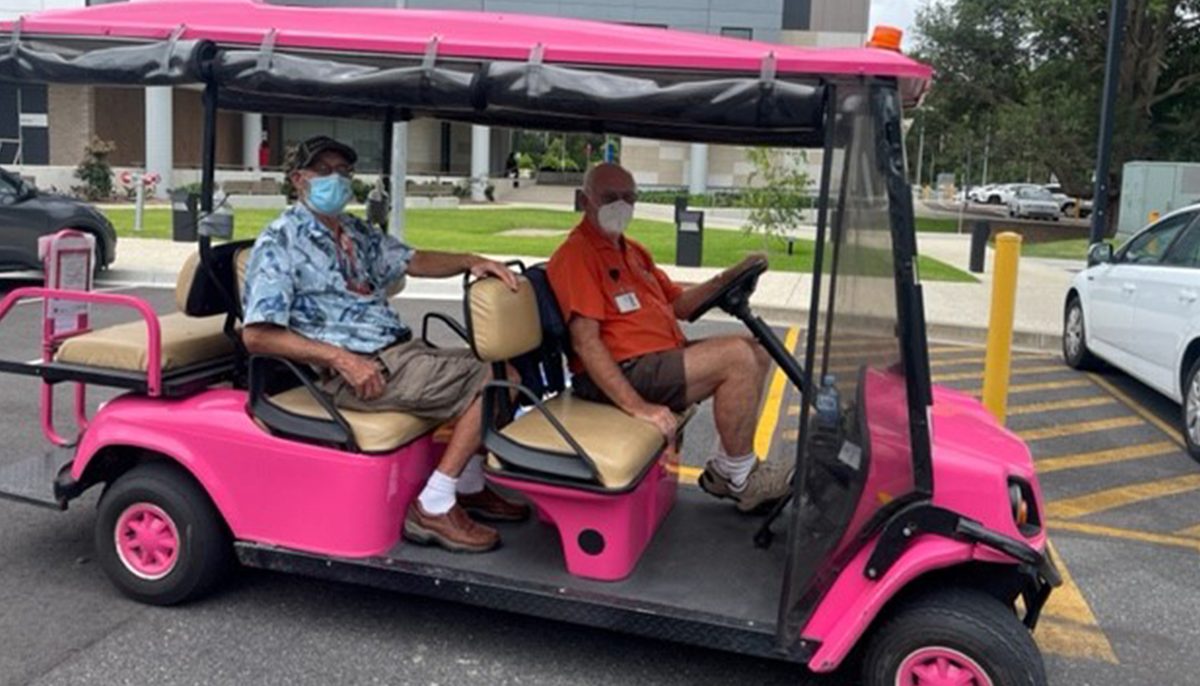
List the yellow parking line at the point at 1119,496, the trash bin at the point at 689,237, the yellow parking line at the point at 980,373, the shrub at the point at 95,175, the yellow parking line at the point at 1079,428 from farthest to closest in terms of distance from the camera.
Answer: the shrub at the point at 95,175, the trash bin at the point at 689,237, the yellow parking line at the point at 980,373, the yellow parking line at the point at 1079,428, the yellow parking line at the point at 1119,496

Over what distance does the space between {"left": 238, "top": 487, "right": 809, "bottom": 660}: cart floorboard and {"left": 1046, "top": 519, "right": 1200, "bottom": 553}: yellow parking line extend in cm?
210

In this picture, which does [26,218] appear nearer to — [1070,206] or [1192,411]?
[1192,411]

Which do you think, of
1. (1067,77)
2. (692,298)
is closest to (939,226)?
(1067,77)

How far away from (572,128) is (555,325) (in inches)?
44.2

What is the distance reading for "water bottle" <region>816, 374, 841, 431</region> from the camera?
318 centimetres

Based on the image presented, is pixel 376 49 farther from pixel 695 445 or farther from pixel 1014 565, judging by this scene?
pixel 695 445

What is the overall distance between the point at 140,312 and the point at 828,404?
2577mm

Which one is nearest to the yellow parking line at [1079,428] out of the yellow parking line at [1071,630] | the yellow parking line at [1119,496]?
the yellow parking line at [1119,496]

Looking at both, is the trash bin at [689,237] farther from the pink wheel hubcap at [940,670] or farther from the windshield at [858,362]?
the pink wheel hubcap at [940,670]

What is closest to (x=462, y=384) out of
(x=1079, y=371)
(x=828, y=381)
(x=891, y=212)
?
(x=828, y=381)

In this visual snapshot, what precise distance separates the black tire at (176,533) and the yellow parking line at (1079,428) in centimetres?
518

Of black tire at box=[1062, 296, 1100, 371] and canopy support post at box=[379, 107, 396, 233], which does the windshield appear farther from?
black tire at box=[1062, 296, 1100, 371]

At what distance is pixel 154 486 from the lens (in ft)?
12.7

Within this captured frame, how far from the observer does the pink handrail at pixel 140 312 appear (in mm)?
3904
